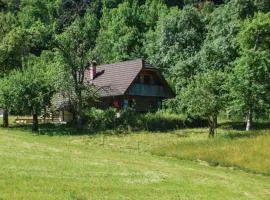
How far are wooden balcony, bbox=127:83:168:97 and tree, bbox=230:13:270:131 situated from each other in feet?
40.0

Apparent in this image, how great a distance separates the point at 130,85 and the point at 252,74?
14.9m

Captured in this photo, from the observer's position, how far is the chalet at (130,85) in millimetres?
61719

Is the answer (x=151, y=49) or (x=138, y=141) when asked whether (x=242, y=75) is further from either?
(x=151, y=49)

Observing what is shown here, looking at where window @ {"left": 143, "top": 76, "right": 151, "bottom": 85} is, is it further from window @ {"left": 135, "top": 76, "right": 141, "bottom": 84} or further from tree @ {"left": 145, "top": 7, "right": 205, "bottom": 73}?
tree @ {"left": 145, "top": 7, "right": 205, "bottom": 73}

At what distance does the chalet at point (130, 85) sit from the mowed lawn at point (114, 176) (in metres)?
26.8

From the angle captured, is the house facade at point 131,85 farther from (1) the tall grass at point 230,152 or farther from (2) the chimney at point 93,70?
(1) the tall grass at point 230,152

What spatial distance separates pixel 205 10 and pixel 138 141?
1980 inches

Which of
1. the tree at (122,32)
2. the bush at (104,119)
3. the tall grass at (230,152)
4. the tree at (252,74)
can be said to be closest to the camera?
the tall grass at (230,152)

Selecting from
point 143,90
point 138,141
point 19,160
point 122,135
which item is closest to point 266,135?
point 138,141

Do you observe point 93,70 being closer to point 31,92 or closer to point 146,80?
point 146,80

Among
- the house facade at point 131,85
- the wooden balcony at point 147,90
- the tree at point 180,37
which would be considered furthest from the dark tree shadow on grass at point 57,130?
the tree at point 180,37

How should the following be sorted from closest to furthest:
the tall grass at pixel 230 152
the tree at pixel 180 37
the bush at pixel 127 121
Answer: the tall grass at pixel 230 152
the bush at pixel 127 121
the tree at pixel 180 37

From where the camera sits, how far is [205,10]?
86.8 m

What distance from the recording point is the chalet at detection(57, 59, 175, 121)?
202ft
